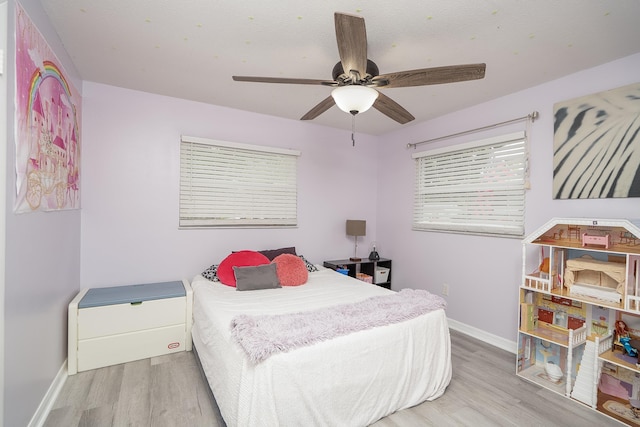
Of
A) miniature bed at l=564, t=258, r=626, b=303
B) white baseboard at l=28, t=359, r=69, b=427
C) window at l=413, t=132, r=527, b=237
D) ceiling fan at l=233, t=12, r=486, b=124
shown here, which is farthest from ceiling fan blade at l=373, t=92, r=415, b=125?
white baseboard at l=28, t=359, r=69, b=427

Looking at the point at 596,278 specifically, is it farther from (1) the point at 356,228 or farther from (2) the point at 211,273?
(2) the point at 211,273

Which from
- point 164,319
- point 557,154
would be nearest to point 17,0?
point 164,319

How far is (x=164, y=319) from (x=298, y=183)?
2082 mm

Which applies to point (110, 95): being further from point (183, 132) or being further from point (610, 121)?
point (610, 121)

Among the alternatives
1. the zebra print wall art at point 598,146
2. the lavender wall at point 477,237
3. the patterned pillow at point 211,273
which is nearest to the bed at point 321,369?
the patterned pillow at point 211,273

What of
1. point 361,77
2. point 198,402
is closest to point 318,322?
point 198,402

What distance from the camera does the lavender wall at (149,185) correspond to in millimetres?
2719

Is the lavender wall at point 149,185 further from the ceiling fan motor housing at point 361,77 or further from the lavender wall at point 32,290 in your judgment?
the ceiling fan motor housing at point 361,77

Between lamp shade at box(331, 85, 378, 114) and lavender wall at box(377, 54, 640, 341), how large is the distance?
4.06ft

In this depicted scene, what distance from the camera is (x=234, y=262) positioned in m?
2.95

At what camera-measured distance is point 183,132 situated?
309 cm

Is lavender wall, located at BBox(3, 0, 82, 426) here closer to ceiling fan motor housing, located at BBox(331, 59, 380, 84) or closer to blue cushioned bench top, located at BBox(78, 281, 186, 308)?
blue cushioned bench top, located at BBox(78, 281, 186, 308)

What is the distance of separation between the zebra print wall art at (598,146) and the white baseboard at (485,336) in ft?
4.71

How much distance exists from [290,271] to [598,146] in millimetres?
2753
